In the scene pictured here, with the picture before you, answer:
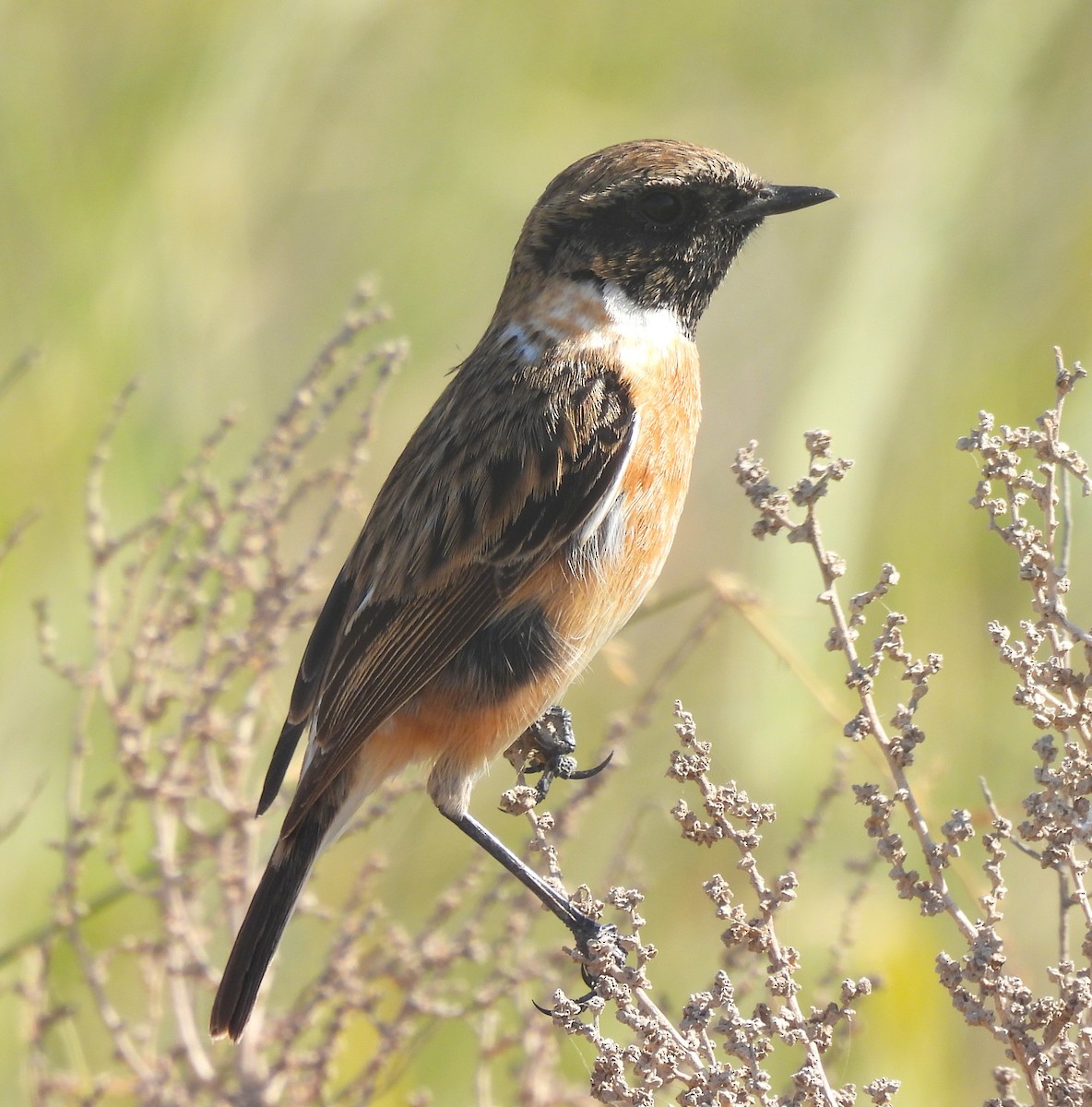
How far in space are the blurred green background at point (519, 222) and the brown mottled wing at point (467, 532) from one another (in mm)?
333

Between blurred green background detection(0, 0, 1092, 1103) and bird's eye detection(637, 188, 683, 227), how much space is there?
33 centimetres

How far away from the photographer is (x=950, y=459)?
3.59m

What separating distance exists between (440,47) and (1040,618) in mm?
3053

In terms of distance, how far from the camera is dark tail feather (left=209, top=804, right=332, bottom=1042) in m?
2.76

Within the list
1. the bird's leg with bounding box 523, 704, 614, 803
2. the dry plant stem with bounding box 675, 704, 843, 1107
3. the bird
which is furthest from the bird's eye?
the dry plant stem with bounding box 675, 704, 843, 1107

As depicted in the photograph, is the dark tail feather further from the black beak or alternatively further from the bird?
the black beak

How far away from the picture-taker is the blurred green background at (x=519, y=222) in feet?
10.7

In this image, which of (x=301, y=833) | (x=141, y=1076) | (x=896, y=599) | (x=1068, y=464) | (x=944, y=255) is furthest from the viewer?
(x=944, y=255)

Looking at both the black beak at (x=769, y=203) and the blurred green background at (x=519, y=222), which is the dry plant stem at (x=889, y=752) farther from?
the black beak at (x=769, y=203)

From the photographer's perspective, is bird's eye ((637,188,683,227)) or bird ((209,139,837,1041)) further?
bird's eye ((637,188,683,227))

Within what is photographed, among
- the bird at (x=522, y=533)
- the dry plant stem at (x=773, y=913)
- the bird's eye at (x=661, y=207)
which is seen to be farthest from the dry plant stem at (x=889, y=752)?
the bird's eye at (x=661, y=207)

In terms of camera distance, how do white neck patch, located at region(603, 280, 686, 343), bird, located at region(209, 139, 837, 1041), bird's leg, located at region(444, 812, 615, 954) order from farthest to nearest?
white neck patch, located at region(603, 280, 686, 343)
bird, located at region(209, 139, 837, 1041)
bird's leg, located at region(444, 812, 615, 954)

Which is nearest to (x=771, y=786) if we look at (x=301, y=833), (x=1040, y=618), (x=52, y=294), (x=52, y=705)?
(x=301, y=833)

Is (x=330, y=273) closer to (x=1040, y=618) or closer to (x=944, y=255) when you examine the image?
(x=944, y=255)
